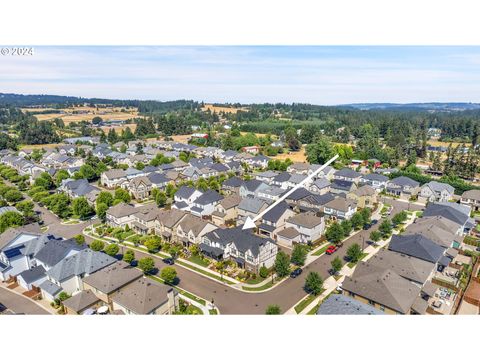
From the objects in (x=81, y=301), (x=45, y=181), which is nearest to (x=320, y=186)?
(x=81, y=301)

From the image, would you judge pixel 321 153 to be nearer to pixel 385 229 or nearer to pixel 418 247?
pixel 385 229

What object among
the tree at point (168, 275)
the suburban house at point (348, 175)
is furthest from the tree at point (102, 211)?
the suburban house at point (348, 175)

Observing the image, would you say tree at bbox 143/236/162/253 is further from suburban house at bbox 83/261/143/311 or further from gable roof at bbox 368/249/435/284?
gable roof at bbox 368/249/435/284

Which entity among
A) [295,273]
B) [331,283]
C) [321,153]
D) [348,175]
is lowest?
[331,283]

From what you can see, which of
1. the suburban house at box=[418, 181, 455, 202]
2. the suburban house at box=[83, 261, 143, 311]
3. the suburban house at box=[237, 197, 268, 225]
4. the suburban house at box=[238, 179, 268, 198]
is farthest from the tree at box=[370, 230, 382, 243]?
the suburban house at box=[83, 261, 143, 311]

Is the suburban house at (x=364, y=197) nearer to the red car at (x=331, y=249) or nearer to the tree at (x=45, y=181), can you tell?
the red car at (x=331, y=249)

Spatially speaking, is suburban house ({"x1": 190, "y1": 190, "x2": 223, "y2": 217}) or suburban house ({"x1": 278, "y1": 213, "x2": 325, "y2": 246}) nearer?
suburban house ({"x1": 278, "y1": 213, "x2": 325, "y2": 246})

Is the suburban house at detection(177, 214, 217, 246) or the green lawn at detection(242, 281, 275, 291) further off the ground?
the suburban house at detection(177, 214, 217, 246)
